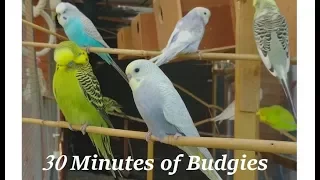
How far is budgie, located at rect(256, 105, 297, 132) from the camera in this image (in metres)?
0.98

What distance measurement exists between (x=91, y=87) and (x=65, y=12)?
0.61ft

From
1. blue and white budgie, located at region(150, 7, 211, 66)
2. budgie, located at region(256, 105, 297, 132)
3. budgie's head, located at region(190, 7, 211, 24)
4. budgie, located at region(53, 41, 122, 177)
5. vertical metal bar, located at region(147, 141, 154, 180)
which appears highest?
budgie's head, located at region(190, 7, 211, 24)

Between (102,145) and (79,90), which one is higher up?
(79,90)

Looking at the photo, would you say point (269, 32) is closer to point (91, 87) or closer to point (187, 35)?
point (187, 35)

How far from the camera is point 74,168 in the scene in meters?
1.02

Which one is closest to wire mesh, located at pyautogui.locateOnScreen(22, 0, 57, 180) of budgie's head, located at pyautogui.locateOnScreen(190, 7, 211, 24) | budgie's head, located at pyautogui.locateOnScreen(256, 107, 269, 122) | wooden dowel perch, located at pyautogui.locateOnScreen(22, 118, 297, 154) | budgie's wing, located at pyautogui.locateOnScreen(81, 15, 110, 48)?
wooden dowel perch, located at pyautogui.locateOnScreen(22, 118, 297, 154)

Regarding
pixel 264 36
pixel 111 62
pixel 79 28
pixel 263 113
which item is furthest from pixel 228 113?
pixel 79 28

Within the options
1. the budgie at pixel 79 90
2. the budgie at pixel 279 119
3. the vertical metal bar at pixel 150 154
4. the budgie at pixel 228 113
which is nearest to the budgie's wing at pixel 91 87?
the budgie at pixel 79 90

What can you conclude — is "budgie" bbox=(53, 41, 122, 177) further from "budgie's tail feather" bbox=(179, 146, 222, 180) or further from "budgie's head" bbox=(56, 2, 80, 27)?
"budgie's tail feather" bbox=(179, 146, 222, 180)

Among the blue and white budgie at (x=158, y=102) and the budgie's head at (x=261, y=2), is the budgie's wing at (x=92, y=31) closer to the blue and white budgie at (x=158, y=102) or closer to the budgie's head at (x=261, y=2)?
the blue and white budgie at (x=158, y=102)

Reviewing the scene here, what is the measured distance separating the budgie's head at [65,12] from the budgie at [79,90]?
0.06 metres

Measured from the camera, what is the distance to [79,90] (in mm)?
1014
